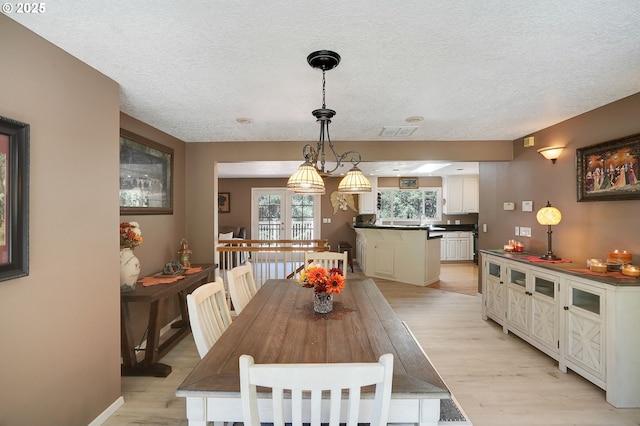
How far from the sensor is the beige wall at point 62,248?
1421mm

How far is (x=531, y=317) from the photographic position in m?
2.89

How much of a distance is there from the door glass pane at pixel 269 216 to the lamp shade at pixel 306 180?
6353mm

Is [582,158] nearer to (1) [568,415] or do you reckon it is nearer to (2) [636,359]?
(2) [636,359]

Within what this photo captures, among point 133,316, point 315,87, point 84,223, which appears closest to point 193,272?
point 133,316

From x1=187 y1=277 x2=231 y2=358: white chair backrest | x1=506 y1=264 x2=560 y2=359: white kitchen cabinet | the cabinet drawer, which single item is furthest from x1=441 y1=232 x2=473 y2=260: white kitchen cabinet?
x1=187 y1=277 x2=231 y2=358: white chair backrest

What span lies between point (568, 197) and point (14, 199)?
4.37 m

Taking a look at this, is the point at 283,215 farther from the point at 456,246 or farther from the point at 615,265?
→ the point at 615,265

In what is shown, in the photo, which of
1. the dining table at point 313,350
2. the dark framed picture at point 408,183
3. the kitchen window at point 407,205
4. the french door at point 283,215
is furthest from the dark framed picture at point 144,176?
the dark framed picture at point 408,183

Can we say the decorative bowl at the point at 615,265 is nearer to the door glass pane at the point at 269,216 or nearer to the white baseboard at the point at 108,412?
the white baseboard at the point at 108,412

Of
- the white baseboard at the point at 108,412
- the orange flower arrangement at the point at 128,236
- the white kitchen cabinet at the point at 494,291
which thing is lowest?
the white baseboard at the point at 108,412

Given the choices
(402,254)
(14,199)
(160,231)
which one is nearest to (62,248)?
(14,199)

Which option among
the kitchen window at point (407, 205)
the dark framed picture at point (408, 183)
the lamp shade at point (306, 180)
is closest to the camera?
the lamp shade at point (306, 180)

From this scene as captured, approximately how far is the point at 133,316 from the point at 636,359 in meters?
4.18

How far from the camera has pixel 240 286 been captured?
228cm
